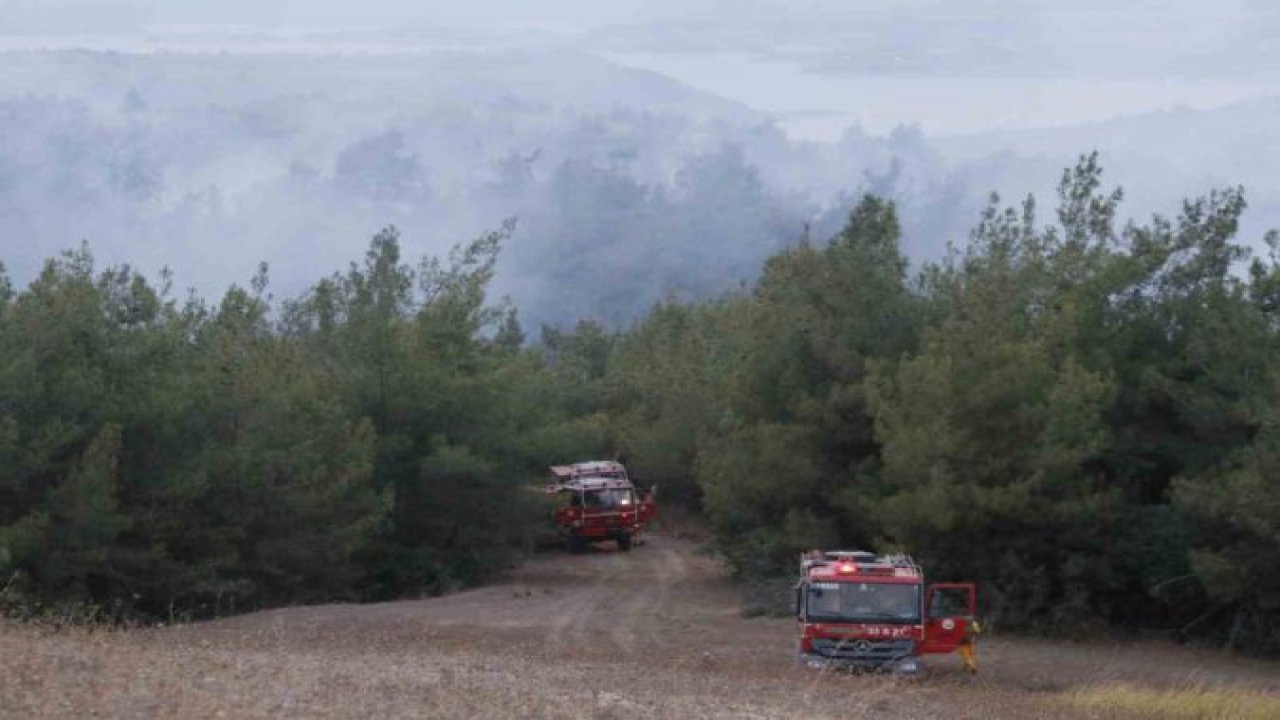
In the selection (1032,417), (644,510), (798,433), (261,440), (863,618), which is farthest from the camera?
(644,510)

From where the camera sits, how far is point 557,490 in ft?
167

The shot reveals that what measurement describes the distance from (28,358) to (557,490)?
2120 centimetres

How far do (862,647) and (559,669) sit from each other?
555 cm

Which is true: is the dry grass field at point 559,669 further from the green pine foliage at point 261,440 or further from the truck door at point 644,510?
the truck door at point 644,510

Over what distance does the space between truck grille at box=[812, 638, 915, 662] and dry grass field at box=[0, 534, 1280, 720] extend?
60 centimetres

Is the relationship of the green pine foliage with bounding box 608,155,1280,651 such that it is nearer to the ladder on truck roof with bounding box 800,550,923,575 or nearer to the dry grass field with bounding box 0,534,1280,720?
the dry grass field with bounding box 0,534,1280,720

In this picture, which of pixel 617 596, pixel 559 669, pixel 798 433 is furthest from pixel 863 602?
pixel 617 596

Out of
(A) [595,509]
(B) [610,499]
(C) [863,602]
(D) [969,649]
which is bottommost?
(A) [595,509]

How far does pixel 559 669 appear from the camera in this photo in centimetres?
2277

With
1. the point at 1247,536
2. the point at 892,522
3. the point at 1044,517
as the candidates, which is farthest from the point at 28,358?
the point at 1247,536

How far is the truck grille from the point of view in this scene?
26047 millimetres

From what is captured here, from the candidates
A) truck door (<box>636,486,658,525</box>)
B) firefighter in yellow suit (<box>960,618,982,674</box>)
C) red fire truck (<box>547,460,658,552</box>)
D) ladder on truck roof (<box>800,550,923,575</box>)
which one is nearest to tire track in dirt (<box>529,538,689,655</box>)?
red fire truck (<box>547,460,658,552</box>)

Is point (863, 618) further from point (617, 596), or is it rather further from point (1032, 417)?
point (617, 596)

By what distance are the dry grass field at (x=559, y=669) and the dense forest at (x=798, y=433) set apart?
2.15 metres
